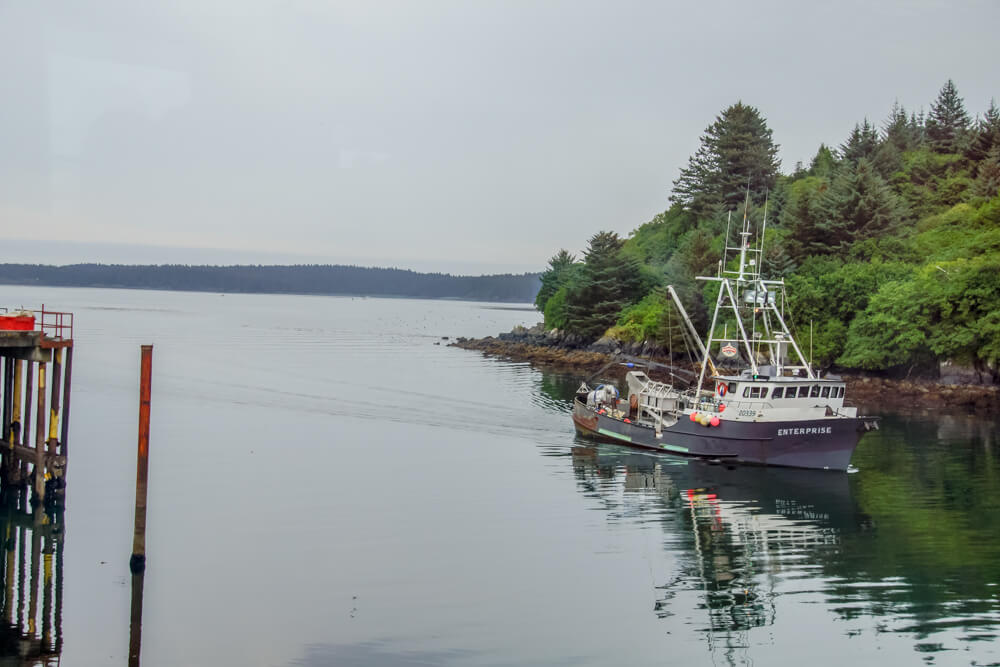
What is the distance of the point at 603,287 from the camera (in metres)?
104

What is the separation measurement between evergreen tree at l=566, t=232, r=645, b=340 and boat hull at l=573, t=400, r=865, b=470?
6107cm

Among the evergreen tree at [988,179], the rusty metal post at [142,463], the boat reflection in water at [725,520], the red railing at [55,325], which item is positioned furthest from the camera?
the evergreen tree at [988,179]

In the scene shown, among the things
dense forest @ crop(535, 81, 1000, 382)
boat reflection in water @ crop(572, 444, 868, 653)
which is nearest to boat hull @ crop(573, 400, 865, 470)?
boat reflection in water @ crop(572, 444, 868, 653)

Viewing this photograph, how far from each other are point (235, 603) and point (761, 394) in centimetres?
2484

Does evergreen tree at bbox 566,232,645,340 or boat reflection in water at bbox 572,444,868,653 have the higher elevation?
evergreen tree at bbox 566,232,645,340

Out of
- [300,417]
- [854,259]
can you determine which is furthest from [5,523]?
[854,259]

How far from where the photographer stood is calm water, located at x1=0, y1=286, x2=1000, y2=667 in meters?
20.3

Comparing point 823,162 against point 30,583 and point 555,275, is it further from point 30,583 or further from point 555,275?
point 30,583

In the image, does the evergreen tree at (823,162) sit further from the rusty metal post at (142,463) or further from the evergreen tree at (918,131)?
the rusty metal post at (142,463)

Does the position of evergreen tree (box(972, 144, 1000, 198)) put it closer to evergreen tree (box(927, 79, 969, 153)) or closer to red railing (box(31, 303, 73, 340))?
evergreen tree (box(927, 79, 969, 153))

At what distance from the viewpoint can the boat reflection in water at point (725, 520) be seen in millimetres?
23141

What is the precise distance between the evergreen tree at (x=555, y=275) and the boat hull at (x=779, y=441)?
267 feet

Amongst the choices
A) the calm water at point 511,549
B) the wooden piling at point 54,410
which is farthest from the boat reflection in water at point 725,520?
the wooden piling at point 54,410

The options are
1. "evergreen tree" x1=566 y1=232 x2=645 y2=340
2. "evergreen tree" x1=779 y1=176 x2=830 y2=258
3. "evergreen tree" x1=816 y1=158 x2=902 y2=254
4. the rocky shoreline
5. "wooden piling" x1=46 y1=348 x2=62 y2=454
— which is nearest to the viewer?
"wooden piling" x1=46 y1=348 x2=62 y2=454
